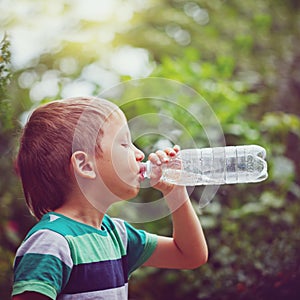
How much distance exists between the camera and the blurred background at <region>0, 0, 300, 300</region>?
2547 mm

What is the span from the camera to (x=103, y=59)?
365 cm

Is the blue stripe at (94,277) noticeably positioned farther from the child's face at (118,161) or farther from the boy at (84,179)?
the child's face at (118,161)

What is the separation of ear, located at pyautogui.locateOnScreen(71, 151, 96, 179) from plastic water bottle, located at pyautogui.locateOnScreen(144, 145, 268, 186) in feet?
0.81

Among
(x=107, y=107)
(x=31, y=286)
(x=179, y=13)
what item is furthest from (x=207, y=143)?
(x=179, y=13)

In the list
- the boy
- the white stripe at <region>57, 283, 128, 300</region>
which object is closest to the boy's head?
the boy

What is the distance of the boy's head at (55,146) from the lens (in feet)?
4.81

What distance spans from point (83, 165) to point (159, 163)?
0.19 meters

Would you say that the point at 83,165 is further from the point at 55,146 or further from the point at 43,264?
the point at 43,264

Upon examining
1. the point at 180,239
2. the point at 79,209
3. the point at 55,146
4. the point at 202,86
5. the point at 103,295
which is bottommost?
the point at 202,86

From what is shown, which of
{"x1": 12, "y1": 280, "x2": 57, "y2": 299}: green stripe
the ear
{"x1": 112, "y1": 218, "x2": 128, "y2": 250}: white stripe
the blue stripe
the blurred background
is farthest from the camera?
the blurred background

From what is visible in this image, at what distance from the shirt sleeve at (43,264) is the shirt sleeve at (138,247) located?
318 millimetres

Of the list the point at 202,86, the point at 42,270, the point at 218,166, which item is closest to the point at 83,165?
the point at 42,270

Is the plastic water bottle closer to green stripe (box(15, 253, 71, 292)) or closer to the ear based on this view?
the ear

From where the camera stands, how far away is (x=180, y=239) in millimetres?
1666
